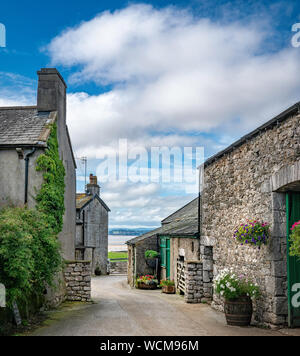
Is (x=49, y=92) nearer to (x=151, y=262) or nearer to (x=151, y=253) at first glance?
(x=151, y=253)

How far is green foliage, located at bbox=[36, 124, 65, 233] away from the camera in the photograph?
11.3 meters

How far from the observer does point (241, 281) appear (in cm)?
936

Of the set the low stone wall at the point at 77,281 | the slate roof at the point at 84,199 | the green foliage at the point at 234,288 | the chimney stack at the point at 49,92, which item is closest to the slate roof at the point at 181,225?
the low stone wall at the point at 77,281

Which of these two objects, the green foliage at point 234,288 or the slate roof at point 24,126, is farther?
the slate roof at point 24,126

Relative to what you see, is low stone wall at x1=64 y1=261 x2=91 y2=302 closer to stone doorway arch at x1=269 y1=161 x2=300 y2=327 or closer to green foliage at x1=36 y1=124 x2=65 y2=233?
green foliage at x1=36 y1=124 x2=65 y2=233

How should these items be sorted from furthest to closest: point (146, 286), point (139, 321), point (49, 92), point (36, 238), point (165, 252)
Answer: point (165, 252) < point (146, 286) < point (49, 92) < point (139, 321) < point (36, 238)

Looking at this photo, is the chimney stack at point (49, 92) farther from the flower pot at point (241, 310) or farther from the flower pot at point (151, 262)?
the flower pot at point (151, 262)

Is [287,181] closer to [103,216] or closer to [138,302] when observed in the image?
[138,302]

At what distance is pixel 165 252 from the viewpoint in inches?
774

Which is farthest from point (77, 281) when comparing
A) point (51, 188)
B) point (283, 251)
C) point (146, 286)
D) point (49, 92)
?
point (283, 251)

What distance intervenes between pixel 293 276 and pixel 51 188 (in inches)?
281

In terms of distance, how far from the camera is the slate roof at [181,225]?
14.9m
